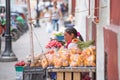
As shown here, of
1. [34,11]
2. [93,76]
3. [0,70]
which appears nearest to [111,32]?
[93,76]

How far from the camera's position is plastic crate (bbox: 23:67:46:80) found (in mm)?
7426

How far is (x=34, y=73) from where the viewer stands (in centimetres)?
745

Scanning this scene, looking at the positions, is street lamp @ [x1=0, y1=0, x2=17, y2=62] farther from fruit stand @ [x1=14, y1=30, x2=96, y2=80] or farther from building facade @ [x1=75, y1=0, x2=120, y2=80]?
fruit stand @ [x1=14, y1=30, x2=96, y2=80]

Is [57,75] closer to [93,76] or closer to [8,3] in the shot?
[93,76]

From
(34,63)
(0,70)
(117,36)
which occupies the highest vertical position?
(117,36)

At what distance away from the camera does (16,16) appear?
30281 mm

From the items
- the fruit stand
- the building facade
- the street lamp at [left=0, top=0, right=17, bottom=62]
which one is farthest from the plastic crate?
the street lamp at [left=0, top=0, right=17, bottom=62]

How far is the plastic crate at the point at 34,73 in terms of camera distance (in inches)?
292

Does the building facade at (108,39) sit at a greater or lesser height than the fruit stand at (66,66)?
greater

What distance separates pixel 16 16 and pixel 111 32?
2486cm

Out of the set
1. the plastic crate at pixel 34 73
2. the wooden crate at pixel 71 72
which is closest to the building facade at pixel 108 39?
the wooden crate at pixel 71 72

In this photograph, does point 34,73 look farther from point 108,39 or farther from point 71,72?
point 108,39

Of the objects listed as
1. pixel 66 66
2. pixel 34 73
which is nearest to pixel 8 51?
pixel 34 73

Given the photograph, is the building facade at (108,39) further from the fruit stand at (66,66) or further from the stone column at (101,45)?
the fruit stand at (66,66)
